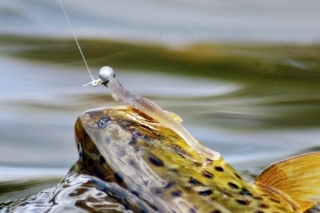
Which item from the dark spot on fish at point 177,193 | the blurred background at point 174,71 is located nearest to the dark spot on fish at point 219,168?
the dark spot on fish at point 177,193

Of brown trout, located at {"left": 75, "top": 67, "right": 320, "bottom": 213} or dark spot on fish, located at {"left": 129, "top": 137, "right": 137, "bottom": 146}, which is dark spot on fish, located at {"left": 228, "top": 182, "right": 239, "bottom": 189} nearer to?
brown trout, located at {"left": 75, "top": 67, "right": 320, "bottom": 213}

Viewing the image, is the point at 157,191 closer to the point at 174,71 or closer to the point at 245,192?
the point at 245,192

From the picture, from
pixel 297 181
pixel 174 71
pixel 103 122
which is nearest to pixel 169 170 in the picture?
pixel 103 122

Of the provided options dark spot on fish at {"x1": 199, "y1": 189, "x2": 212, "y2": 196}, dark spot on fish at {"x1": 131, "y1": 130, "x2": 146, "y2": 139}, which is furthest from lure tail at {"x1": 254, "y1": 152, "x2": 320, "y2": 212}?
dark spot on fish at {"x1": 131, "y1": 130, "x2": 146, "y2": 139}

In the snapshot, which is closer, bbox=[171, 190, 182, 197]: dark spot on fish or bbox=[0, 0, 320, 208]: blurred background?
bbox=[171, 190, 182, 197]: dark spot on fish

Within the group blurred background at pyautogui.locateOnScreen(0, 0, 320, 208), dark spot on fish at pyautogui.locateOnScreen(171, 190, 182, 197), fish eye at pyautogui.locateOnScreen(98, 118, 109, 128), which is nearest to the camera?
dark spot on fish at pyautogui.locateOnScreen(171, 190, 182, 197)
